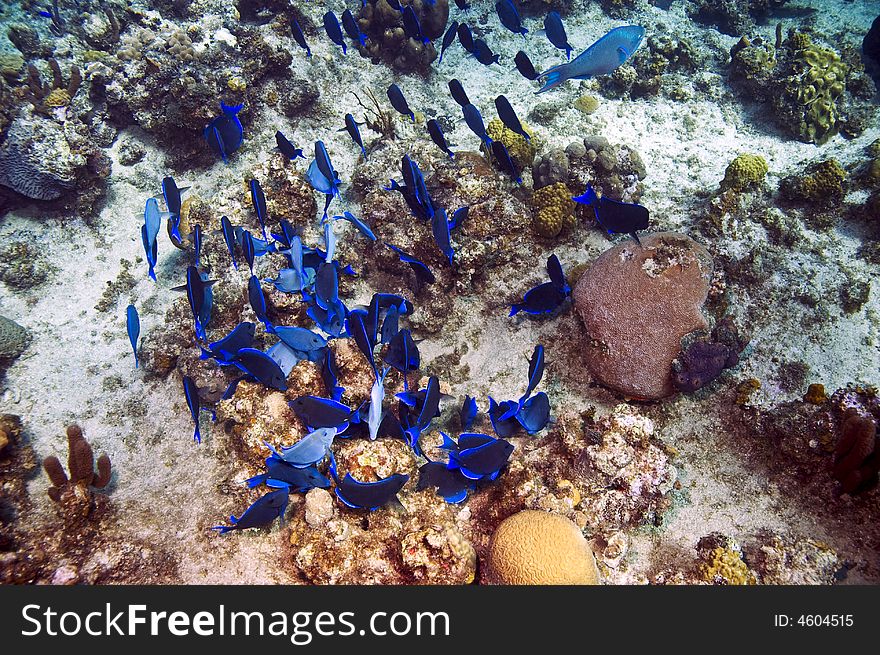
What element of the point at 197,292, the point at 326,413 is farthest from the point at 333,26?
the point at 326,413

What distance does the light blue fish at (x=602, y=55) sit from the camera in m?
3.51

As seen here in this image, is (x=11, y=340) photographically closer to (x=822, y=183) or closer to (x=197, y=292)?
(x=197, y=292)

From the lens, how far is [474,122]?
14.0 feet

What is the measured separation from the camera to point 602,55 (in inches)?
140

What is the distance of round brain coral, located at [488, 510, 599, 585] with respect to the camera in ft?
9.12

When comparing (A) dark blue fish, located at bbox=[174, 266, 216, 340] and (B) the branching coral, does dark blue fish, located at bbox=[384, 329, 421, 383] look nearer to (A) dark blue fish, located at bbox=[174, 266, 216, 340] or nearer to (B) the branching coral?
(A) dark blue fish, located at bbox=[174, 266, 216, 340]

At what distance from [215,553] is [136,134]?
22.0 feet

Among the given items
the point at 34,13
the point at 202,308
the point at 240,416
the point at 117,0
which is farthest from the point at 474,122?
the point at 34,13

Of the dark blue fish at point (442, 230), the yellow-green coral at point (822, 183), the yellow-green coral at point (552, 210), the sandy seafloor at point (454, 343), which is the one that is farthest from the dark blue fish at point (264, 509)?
the yellow-green coral at point (822, 183)

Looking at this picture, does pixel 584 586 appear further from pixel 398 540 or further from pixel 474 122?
pixel 474 122

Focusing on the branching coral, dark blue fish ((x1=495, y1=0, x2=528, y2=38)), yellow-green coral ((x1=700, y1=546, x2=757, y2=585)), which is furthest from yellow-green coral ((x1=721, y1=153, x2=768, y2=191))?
the branching coral

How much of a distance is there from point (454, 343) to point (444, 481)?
6.42 feet

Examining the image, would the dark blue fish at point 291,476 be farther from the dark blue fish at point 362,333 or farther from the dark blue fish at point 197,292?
the dark blue fish at point 197,292

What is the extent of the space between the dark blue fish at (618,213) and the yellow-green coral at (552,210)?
61.6 inches
